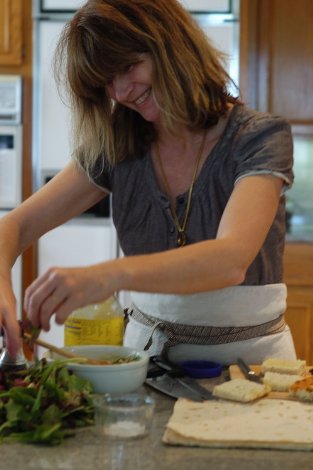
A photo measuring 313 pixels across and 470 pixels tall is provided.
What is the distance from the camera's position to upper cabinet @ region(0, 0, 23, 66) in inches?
114

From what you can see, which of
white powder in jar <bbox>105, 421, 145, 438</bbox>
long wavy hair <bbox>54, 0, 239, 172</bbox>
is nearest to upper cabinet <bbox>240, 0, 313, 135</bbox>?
long wavy hair <bbox>54, 0, 239, 172</bbox>

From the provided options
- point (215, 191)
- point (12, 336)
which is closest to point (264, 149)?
point (215, 191)

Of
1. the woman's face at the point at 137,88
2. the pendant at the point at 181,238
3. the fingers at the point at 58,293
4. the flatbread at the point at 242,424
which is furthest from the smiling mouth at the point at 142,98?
the flatbread at the point at 242,424

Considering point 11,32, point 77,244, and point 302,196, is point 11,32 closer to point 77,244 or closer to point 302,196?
point 77,244

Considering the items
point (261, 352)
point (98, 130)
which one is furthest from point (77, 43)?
point (261, 352)

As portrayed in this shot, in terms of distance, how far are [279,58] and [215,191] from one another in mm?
1510

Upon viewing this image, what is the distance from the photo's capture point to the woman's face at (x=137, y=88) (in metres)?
1.42

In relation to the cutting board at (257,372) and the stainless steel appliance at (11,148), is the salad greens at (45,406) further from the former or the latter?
the stainless steel appliance at (11,148)

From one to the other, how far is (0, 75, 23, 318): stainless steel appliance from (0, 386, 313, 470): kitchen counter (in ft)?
6.27

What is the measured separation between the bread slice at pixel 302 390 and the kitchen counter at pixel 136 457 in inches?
7.6

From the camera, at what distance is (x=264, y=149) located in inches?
55.3

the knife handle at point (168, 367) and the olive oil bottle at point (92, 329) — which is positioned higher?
the olive oil bottle at point (92, 329)

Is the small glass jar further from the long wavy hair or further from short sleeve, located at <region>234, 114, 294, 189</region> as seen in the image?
the long wavy hair

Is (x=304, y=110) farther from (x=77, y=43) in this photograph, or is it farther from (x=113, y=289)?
(x=113, y=289)
